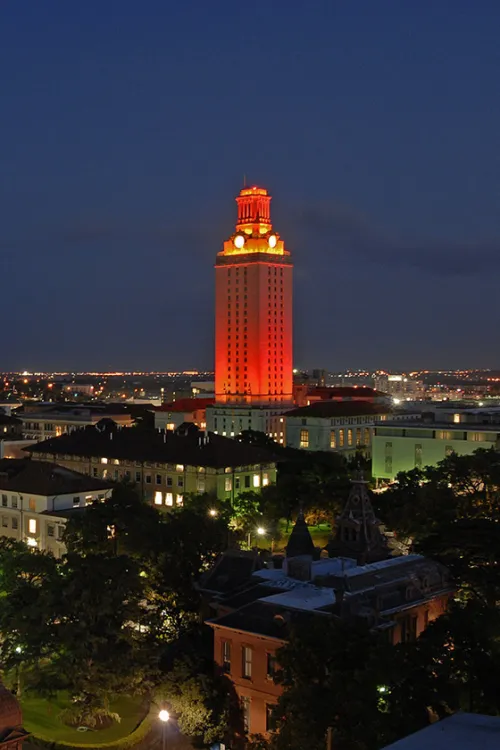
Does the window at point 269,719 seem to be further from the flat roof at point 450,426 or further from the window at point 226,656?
the flat roof at point 450,426

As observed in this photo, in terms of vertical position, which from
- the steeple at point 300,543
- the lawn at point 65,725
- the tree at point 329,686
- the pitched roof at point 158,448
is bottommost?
the lawn at point 65,725

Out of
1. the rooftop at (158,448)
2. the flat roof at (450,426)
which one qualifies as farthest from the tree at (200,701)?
the flat roof at (450,426)

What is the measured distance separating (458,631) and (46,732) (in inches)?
882

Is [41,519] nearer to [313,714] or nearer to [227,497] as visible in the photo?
[227,497]

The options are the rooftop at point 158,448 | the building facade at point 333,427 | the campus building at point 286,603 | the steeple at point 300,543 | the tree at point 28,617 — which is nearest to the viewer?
the campus building at point 286,603

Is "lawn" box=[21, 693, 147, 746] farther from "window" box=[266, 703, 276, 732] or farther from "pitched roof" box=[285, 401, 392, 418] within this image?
"pitched roof" box=[285, 401, 392, 418]

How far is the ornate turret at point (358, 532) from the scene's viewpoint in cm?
6216

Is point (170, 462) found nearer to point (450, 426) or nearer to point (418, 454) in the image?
point (418, 454)

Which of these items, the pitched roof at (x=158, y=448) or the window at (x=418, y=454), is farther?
the window at (x=418, y=454)

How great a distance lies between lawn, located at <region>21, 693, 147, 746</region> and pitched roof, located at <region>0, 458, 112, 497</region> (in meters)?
33.6

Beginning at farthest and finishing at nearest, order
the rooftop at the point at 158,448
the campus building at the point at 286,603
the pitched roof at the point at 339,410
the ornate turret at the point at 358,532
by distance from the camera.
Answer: the pitched roof at the point at 339,410 < the rooftop at the point at 158,448 < the ornate turret at the point at 358,532 < the campus building at the point at 286,603

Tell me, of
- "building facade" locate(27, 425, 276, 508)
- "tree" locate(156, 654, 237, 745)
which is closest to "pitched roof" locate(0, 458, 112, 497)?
"building facade" locate(27, 425, 276, 508)

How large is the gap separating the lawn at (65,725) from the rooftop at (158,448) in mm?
47449

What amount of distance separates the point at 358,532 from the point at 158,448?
→ 151 feet
